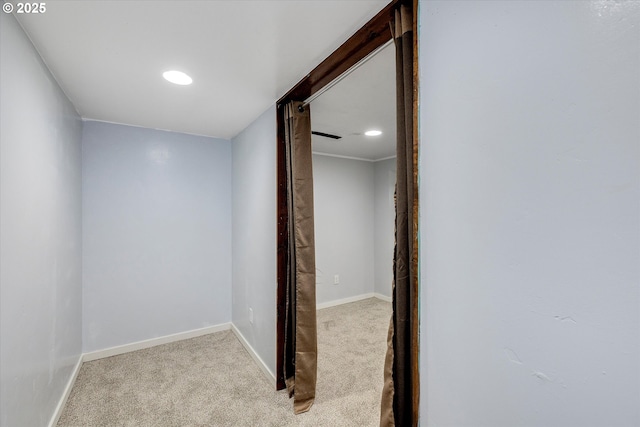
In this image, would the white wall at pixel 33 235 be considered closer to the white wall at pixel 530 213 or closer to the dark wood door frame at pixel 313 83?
the dark wood door frame at pixel 313 83

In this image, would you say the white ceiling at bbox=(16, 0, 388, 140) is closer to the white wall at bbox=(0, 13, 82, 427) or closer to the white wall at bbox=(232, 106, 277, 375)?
the white wall at bbox=(0, 13, 82, 427)

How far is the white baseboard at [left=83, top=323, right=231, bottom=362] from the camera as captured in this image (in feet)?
8.70

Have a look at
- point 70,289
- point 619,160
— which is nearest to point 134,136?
point 70,289

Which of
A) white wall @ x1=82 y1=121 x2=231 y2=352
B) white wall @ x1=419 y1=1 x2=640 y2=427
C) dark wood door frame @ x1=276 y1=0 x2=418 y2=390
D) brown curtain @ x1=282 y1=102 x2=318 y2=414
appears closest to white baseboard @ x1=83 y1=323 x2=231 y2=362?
white wall @ x1=82 y1=121 x2=231 y2=352

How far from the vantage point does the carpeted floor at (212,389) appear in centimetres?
188

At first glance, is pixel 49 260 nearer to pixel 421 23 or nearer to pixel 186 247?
pixel 186 247

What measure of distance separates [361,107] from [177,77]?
131cm

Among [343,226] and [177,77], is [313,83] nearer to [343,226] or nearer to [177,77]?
[177,77]

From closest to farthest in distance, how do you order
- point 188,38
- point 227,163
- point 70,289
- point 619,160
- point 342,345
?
point 619,160 → point 188,38 → point 70,289 → point 342,345 → point 227,163

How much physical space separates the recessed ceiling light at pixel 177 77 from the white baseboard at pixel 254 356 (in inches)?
87.1

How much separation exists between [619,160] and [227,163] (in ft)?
10.5

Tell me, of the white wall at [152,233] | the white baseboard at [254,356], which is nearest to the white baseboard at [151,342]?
the white wall at [152,233]

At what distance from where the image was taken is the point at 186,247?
3084mm

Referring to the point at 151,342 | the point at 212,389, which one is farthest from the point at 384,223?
A: the point at 151,342
